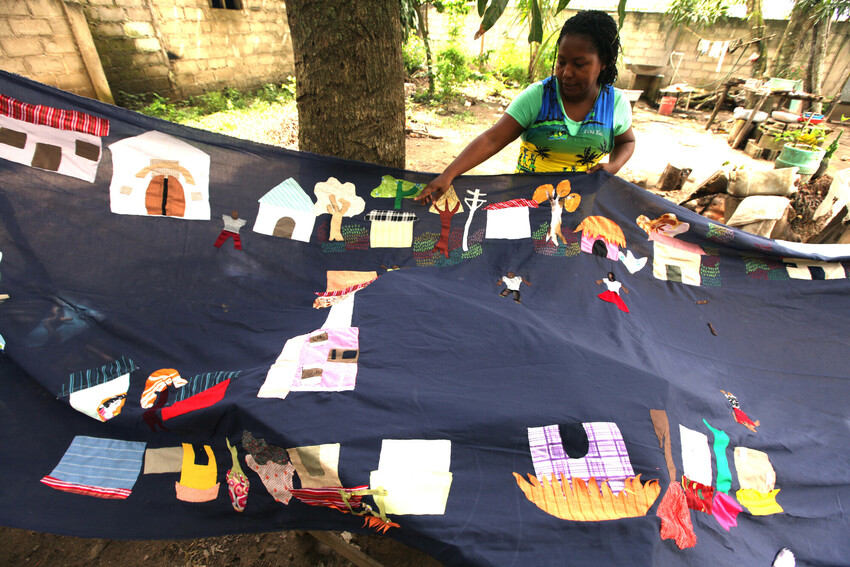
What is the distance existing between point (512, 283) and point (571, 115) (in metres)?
0.80

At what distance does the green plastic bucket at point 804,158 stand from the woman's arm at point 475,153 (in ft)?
12.9

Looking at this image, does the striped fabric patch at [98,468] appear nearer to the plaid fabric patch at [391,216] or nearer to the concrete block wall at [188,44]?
the plaid fabric patch at [391,216]

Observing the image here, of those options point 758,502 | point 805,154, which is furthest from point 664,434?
point 805,154

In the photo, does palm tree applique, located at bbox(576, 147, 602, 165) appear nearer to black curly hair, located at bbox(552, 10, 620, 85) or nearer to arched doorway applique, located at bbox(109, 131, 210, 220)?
black curly hair, located at bbox(552, 10, 620, 85)

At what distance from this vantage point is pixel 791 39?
26.3 ft

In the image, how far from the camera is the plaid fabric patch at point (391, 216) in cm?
170

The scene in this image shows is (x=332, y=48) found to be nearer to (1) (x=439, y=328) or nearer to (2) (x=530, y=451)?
(1) (x=439, y=328)

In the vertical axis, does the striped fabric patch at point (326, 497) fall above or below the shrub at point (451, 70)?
below

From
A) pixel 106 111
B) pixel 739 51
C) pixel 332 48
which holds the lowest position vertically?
pixel 106 111

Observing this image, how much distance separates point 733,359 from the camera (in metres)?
1.52

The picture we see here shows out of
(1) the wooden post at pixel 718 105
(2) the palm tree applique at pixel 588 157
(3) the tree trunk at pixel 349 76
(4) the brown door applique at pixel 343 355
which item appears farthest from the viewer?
(1) the wooden post at pixel 718 105

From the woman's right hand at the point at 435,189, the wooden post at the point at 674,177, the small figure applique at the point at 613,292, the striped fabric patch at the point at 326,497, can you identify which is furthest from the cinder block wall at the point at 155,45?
the wooden post at the point at 674,177

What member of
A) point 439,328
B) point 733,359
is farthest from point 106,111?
point 733,359

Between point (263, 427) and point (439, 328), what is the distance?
1.87 feet
